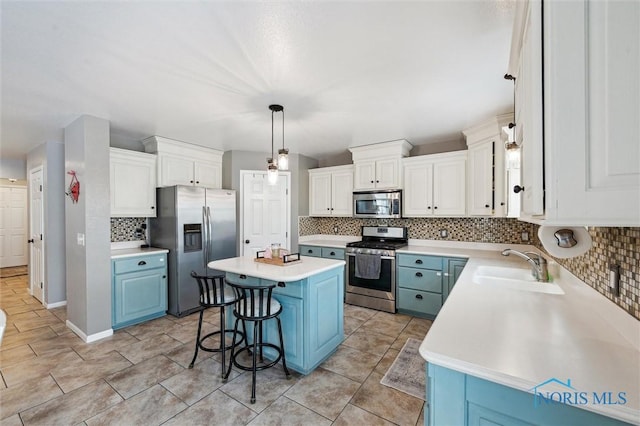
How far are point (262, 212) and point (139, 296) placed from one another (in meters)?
2.01

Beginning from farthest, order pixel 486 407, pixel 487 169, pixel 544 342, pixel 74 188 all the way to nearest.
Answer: pixel 487 169
pixel 74 188
pixel 544 342
pixel 486 407

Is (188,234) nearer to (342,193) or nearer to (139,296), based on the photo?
(139,296)

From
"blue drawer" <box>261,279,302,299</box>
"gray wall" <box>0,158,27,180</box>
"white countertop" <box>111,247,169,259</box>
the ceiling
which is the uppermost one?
the ceiling

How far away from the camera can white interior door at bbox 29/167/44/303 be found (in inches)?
164

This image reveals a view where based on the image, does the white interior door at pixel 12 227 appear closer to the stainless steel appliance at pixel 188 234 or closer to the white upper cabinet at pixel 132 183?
the stainless steel appliance at pixel 188 234

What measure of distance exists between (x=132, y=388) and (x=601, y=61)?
10.3ft

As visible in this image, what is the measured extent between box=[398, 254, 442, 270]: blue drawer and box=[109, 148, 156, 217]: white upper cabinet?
3477mm

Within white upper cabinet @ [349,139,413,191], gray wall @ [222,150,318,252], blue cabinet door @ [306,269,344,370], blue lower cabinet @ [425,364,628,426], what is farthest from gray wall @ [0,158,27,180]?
blue lower cabinet @ [425,364,628,426]

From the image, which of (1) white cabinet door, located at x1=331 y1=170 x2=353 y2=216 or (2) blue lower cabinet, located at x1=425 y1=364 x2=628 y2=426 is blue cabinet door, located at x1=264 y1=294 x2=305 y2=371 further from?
(1) white cabinet door, located at x1=331 y1=170 x2=353 y2=216

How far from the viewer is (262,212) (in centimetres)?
455

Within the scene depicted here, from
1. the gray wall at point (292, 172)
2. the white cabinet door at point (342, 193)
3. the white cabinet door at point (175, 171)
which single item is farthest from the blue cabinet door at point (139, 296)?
the white cabinet door at point (342, 193)

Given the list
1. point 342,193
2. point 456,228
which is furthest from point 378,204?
point 456,228

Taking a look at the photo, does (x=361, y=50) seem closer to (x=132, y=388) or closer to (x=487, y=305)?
(x=487, y=305)

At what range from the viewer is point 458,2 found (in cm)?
140
